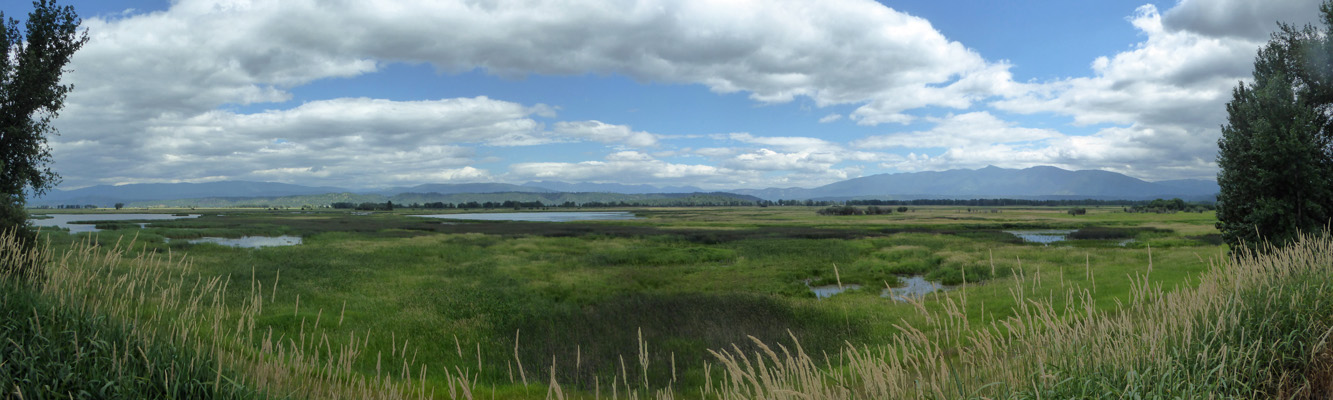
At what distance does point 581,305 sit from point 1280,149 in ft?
85.0

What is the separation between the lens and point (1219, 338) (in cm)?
724

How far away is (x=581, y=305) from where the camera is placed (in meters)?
22.2

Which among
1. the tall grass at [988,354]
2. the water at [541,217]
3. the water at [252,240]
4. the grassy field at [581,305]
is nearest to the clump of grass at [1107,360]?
the tall grass at [988,354]

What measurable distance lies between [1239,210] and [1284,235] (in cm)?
174

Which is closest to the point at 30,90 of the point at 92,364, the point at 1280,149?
the point at 92,364

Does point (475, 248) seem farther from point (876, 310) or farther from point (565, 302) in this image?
point (876, 310)

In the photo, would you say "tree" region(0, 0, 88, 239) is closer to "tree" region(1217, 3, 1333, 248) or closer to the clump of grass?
the clump of grass

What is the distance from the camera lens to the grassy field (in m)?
8.37

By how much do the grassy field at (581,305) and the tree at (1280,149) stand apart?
3.48 m

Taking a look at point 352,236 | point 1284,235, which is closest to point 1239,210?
point 1284,235

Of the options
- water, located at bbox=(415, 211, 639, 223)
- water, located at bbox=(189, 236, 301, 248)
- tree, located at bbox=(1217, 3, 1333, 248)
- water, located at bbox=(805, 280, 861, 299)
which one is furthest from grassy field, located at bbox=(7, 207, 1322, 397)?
water, located at bbox=(415, 211, 639, 223)

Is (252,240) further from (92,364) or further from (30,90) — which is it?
(92,364)

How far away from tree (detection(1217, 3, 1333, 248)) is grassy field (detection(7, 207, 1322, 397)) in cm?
348

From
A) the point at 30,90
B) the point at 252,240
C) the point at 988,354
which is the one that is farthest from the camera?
the point at 252,240
